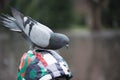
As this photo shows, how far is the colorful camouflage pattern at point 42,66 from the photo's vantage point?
3.92 m

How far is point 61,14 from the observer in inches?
592

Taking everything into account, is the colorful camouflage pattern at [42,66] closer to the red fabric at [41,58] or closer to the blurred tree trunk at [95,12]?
the red fabric at [41,58]

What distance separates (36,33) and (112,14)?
5.16 meters

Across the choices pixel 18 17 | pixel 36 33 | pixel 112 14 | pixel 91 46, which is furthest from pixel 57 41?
pixel 91 46

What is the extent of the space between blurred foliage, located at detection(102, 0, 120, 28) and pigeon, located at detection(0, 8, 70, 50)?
490 cm

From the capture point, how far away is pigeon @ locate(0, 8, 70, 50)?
3963mm

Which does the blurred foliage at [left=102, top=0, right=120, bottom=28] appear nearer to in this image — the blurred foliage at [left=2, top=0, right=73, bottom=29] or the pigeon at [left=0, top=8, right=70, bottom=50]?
the blurred foliage at [left=2, top=0, right=73, bottom=29]

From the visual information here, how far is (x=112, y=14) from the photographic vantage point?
9039 mm

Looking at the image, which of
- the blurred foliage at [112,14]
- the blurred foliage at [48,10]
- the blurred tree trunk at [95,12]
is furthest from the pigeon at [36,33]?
the blurred tree trunk at [95,12]

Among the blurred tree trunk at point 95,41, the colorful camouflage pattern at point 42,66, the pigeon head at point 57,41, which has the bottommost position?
the blurred tree trunk at point 95,41

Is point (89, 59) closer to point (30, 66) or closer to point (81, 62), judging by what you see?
point (81, 62)

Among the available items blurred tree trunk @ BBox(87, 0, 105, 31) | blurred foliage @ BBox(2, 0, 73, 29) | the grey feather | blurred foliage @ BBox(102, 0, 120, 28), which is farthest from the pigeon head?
blurred tree trunk @ BBox(87, 0, 105, 31)

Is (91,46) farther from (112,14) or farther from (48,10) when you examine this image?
(48,10)

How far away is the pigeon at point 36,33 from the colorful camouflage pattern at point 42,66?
7 cm
